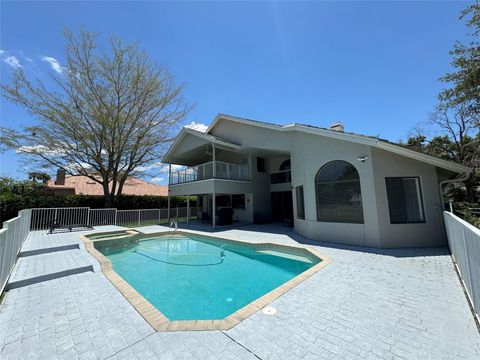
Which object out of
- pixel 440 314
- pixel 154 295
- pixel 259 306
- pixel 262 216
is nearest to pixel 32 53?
pixel 154 295

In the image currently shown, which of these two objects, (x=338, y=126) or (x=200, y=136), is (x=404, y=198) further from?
(x=200, y=136)

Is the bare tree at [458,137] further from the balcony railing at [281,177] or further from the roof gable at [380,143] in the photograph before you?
the balcony railing at [281,177]

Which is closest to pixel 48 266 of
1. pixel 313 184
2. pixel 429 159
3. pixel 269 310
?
pixel 269 310

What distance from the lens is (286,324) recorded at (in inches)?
131

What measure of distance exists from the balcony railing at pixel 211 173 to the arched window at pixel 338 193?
716 cm

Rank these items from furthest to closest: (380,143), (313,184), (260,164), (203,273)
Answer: (260,164), (313,184), (380,143), (203,273)

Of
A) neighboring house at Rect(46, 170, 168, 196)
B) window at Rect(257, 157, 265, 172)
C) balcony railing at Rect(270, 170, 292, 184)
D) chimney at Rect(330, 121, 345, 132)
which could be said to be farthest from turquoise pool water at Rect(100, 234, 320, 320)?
neighboring house at Rect(46, 170, 168, 196)

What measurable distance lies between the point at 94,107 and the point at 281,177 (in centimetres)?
1751

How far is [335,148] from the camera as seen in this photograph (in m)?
9.38

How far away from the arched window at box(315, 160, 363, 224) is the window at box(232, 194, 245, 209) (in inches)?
315

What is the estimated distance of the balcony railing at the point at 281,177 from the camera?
55.4ft

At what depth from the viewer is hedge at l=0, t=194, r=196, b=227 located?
542 inches

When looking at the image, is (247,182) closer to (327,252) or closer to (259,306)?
(327,252)

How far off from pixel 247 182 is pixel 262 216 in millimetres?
3128
